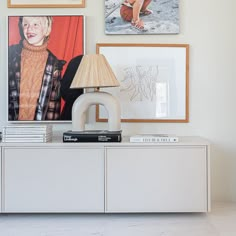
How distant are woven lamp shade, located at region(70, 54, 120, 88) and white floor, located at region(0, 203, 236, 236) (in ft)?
2.86

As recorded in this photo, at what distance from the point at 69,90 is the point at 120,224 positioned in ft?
3.43

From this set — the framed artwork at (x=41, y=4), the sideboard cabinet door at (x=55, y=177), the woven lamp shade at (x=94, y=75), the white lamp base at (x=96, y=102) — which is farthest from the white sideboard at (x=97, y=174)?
the framed artwork at (x=41, y=4)

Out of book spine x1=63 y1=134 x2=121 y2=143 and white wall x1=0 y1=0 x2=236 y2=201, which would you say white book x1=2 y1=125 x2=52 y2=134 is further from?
white wall x1=0 y1=0 x2=236 y2=201

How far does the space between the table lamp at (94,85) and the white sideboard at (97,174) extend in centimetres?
23

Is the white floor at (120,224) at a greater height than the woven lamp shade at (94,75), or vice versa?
the woven lamp shade at (94,75)

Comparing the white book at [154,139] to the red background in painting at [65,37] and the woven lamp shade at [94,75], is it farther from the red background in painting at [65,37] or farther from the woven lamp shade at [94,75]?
the red background in painting at [65,37]

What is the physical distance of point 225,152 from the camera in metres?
2.73

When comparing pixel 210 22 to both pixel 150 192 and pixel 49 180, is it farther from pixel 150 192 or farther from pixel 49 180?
pixel 49 180

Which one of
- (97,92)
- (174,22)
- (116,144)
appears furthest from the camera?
(174,22)

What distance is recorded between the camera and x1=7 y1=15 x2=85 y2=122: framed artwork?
2680mm

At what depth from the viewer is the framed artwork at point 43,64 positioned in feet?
8.79

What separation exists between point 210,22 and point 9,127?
1639mm

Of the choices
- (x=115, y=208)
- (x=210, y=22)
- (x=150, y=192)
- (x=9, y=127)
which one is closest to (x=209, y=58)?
(x=210, y=22)

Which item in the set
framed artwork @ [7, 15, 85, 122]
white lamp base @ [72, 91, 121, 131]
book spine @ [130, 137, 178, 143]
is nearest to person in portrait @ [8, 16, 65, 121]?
framed artwork @ [7, 15, 85, 122]
